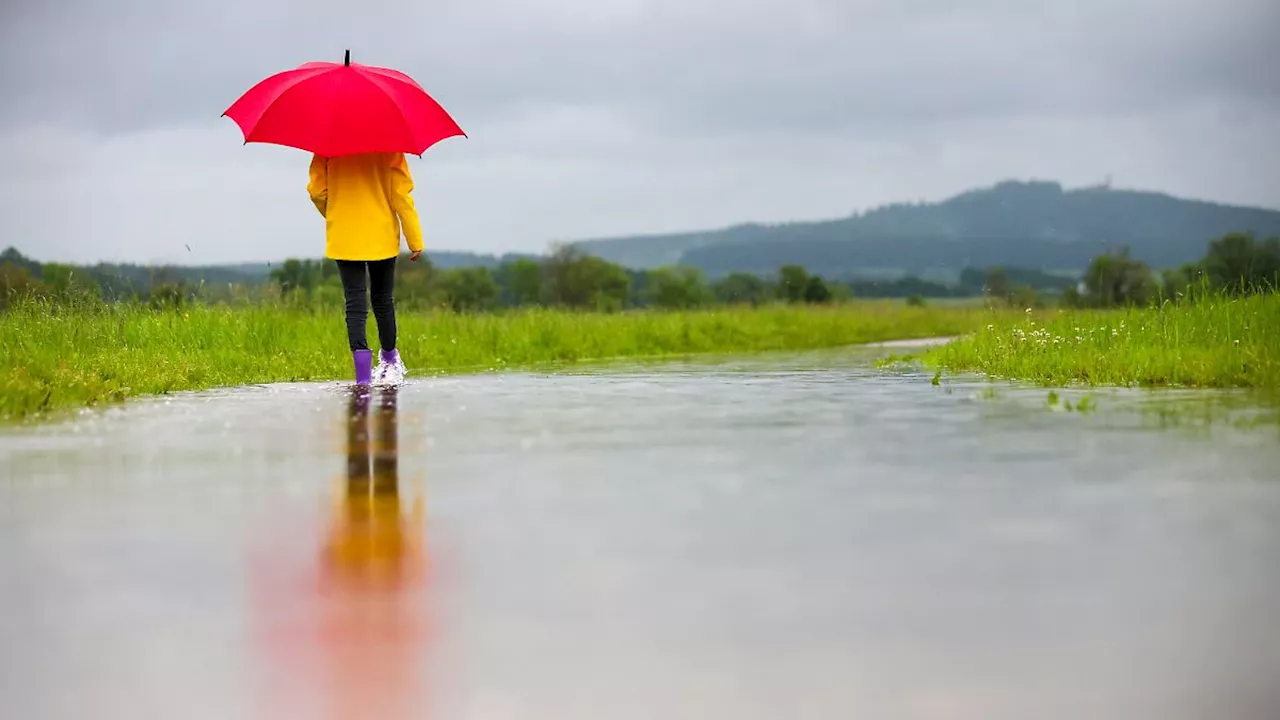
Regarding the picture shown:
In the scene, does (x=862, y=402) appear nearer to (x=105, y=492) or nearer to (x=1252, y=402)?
(x=1252, y=402)

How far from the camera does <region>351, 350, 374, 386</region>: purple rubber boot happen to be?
576 inches

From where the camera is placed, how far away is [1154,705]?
4.16m

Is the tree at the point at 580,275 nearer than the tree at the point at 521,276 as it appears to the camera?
Yes

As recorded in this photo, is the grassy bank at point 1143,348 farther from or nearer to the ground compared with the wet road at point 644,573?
farther from the ground

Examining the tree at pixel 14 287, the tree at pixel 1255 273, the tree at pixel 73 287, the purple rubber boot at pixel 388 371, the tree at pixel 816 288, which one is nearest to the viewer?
the purple rubber boot at pixel 388 371

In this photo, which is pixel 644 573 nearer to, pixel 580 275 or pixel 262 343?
pixel 262 343

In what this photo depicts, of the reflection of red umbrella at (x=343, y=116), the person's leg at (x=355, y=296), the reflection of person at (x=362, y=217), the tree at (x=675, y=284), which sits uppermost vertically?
the reflection of red umbrella at (x=343, y=116)

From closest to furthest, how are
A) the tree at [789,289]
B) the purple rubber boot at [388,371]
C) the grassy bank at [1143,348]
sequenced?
the grassy bank at [1143,348] < the purple rubber boot at [388,371] < the tree at [789,289]

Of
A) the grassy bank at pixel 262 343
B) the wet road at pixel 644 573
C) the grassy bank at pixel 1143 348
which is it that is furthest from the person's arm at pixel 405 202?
the grassy bank at pixel 1143 348

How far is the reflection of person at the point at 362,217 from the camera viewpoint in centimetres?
1421

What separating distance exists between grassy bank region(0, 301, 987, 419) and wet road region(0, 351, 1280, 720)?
10.6ft

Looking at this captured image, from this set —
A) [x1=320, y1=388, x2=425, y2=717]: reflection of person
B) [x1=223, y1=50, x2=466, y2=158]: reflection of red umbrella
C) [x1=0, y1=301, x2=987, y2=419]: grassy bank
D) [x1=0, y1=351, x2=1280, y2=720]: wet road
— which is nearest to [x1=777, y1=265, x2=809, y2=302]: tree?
[x1=0, y1=301, x2=987, y2=419]: grassy bank

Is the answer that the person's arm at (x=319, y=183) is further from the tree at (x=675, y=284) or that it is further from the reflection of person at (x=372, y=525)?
the tree at (x=675, y=284)

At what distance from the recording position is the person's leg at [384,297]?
577 inches
